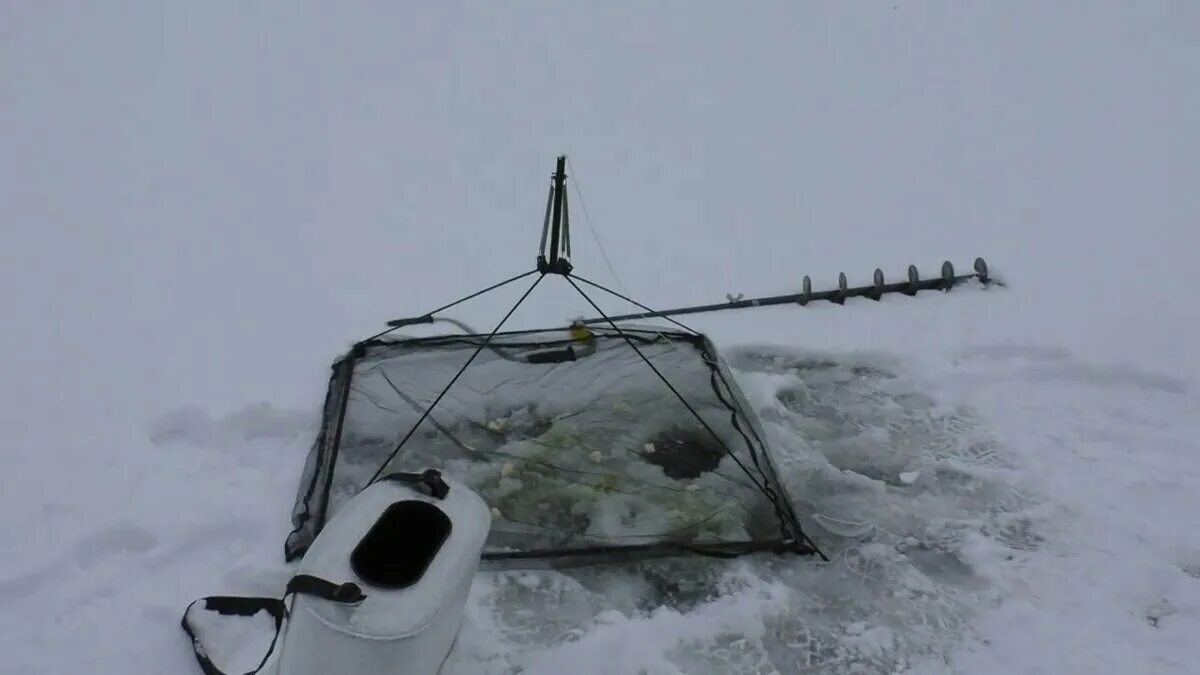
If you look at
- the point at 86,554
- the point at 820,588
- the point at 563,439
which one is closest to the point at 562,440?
the point at 563,439

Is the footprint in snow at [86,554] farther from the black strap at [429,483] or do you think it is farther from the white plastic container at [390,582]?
the black strap at [429,483]

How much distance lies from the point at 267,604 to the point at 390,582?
1.69 feet

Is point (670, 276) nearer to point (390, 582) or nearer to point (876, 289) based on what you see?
point (876, 289)

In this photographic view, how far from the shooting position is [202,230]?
4.10 metres

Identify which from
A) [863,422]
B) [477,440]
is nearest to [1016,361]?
[863,422]

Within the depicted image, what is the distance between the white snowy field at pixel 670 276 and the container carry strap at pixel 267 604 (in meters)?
0.06

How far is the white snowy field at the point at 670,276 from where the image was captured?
87.2 inches

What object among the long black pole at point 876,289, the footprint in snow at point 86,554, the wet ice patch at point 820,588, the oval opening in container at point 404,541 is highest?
the long black pole at point 876,289

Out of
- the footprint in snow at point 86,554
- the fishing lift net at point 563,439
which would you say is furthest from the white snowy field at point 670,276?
the fishing lift net at point 563,439

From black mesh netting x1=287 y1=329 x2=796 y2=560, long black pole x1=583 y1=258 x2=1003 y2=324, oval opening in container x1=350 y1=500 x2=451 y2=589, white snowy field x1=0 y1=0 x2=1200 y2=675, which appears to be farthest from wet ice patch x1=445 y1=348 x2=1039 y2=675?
long black pole x1=583 y1=258 x2=1003 y2=324

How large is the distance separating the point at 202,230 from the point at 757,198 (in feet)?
9.31

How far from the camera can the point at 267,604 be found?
6.85ft

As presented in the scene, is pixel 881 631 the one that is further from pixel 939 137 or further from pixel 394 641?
pixel 939 137

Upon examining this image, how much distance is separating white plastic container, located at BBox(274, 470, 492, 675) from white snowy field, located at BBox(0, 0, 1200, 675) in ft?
1.21
